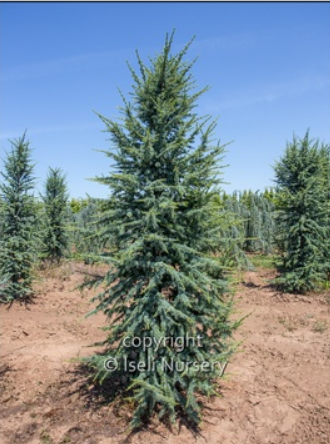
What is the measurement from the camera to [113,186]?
15.9ft

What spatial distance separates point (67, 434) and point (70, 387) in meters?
1.15

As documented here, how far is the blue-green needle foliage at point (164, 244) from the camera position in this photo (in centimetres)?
459

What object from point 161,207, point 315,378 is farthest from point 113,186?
point 315,378

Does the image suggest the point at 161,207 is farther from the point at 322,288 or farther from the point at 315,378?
the point at 322,288

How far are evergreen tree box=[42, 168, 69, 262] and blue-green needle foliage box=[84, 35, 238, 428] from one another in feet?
35.0

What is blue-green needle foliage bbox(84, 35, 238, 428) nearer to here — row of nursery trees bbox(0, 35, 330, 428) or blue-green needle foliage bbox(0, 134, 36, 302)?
row of nursery trees bbox(0, 35, 330, 428)

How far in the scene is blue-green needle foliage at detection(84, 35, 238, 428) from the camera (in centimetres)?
459

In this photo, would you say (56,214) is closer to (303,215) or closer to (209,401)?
(303,215)

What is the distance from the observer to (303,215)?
11406 mm

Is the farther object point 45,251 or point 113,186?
point 45,251
